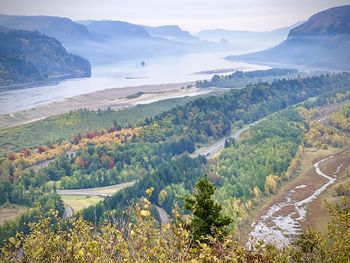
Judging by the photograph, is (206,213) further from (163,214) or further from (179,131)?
(179,131)

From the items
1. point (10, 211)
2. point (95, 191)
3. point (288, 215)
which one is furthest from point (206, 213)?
point (95, 191)

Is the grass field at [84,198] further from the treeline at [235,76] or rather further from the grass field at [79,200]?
the treeline at [235,76]

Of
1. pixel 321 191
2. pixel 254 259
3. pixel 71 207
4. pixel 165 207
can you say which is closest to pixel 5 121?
pixel 71 207

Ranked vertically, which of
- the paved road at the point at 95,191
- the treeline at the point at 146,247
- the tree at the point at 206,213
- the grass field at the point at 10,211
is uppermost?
the treeline at the point at 146,247

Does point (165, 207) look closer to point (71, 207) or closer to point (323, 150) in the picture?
point (71, 207)

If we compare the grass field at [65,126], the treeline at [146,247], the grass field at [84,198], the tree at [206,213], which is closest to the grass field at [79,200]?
the grass field at [84,198]

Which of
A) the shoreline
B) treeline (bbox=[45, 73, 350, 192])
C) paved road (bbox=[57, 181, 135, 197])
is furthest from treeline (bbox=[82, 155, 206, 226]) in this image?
the shoreline
